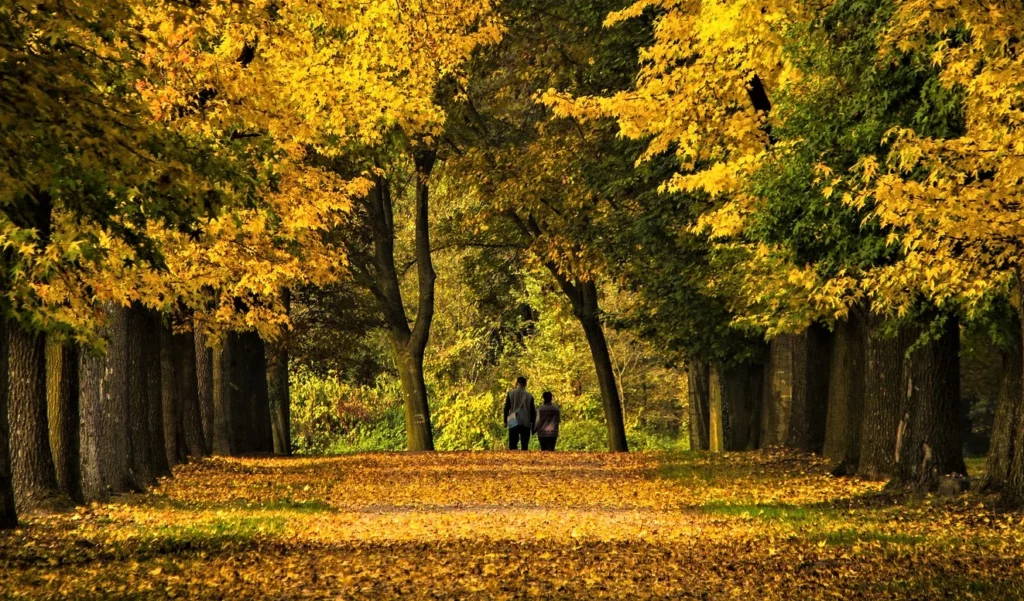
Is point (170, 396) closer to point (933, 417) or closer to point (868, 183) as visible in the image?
point (933, 417)

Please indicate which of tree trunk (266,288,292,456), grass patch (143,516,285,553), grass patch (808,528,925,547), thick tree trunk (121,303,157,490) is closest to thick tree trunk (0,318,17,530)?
grass patch (143,516,285,553)

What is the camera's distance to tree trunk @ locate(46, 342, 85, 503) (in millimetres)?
18062

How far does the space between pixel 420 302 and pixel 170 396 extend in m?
13.1

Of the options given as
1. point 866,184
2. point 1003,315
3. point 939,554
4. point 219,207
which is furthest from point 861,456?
point 219,207

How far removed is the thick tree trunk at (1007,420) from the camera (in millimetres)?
16766

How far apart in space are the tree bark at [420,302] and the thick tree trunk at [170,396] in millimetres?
11818

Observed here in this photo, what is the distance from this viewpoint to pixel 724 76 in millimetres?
21891

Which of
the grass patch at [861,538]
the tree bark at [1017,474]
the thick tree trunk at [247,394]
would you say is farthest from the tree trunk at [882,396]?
the thick tree trunk at [247,394]

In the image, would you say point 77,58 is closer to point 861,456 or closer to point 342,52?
point 342,52

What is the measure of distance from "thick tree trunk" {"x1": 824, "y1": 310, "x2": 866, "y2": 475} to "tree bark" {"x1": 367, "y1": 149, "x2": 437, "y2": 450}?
47.2ft

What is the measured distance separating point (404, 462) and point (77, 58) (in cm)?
2111

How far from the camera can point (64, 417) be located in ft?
59.4

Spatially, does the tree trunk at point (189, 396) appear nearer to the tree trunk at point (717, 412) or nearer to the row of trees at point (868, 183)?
the row of trees at point (868, 183)

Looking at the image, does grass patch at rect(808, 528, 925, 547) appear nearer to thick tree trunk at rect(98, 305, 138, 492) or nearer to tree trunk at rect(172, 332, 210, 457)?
thick tree trunk at rect(98, 305, 138, 492)
